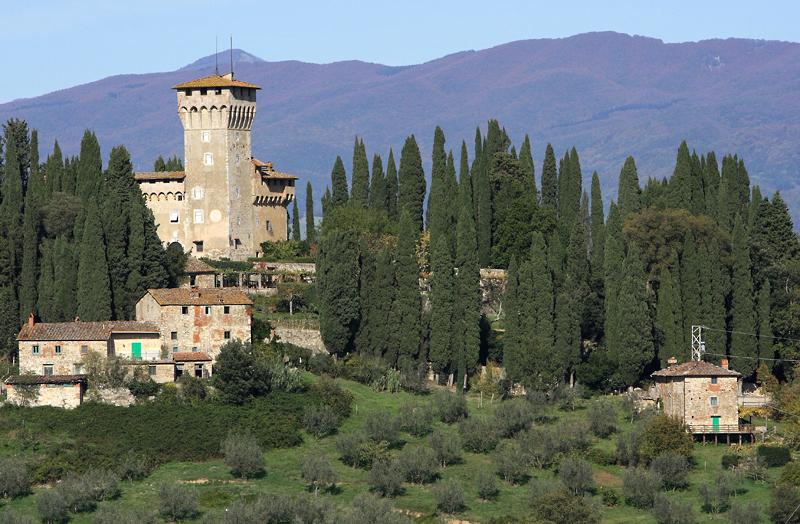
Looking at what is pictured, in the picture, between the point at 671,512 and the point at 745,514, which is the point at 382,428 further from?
the point at 745,514

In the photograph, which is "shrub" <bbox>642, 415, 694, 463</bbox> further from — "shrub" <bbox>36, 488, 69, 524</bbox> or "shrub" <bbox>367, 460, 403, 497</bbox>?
"shrub" <bbox>36, 488, 69, 524</bbox>

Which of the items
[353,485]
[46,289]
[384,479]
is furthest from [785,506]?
[46,289]

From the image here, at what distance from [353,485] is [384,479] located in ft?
6.82

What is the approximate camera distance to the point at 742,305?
7506 centimetres

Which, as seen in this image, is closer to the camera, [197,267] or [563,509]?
[563,509]

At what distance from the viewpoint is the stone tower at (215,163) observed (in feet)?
278

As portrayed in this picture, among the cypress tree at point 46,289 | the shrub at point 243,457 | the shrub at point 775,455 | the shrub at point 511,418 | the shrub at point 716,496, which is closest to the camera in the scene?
the shrub at point 716,496

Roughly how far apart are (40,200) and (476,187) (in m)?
29.2

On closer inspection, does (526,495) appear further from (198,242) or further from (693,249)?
(198,242)

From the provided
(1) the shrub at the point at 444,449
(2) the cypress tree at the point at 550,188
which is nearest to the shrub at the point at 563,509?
(1) the shrub at the point at 444,449

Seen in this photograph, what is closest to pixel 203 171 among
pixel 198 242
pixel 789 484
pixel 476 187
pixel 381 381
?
pixel 198 242

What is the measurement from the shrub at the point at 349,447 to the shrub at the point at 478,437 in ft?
17.7

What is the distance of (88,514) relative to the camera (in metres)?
50.4

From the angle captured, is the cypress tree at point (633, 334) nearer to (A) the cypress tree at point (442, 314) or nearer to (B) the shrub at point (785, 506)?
(A) the cypress tree at point (442, 314)
